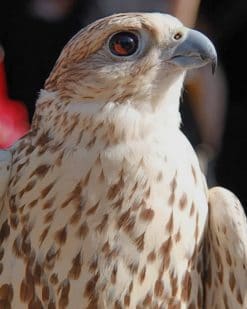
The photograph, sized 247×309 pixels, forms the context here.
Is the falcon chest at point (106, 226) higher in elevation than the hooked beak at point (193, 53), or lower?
lower

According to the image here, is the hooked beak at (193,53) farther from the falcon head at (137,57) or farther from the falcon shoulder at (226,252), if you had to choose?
the falcon shoulder at (226,252)

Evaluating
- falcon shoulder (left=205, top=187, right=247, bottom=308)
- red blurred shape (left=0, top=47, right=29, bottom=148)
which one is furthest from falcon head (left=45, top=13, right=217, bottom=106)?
red blurred shape (left=0, top=47, right=29, bottom=148)

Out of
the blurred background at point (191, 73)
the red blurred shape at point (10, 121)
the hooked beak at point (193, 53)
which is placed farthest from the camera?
the blurred background at point (191, 73)

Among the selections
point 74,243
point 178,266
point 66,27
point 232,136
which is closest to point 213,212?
point 178,266

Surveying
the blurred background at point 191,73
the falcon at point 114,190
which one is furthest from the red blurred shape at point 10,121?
the falcon at point 114,190

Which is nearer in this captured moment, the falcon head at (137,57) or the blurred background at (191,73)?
the falcon head at (137,57)

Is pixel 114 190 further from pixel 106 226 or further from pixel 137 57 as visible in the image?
pixel 137 57

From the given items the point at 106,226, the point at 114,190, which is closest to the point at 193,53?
the point at 114,190

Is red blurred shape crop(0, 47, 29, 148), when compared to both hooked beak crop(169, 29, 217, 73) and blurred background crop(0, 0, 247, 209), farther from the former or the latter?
hooked beak crop(169, 29, 217, 73)
